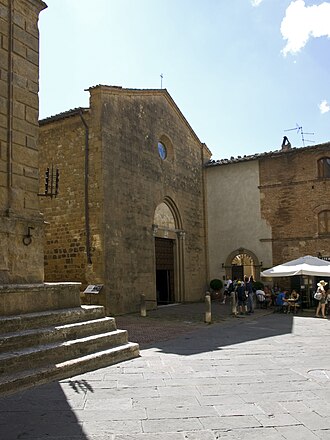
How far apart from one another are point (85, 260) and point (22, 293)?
8.18m

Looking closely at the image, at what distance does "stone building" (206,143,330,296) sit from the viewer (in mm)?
20797

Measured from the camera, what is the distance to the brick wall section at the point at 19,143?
23.3 ft

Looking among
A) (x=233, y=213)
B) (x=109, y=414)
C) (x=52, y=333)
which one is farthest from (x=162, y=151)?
(x=109, y=414)

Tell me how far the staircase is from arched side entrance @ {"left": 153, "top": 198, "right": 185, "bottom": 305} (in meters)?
11.7

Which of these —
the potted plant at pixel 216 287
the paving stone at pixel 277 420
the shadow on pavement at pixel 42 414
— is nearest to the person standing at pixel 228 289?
the potted plant at pixel 216 287

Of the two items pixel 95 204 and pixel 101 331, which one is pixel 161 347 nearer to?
pixel 101 331

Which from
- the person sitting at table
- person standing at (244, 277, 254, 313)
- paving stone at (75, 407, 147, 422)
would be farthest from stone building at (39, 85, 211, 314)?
paving stone at (75, 407, 147, 422)

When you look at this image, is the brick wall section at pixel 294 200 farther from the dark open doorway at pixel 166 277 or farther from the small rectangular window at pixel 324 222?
the dark open doorway at pixel 166 277

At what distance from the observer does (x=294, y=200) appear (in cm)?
2130

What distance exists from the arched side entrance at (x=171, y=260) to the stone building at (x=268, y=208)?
3.49m

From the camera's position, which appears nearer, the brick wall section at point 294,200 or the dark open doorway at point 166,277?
the dark open doorway at point 166,277

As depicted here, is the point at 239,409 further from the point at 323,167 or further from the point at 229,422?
the point at 323,167

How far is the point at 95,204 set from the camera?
14883 mm

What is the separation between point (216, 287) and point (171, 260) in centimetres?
318
